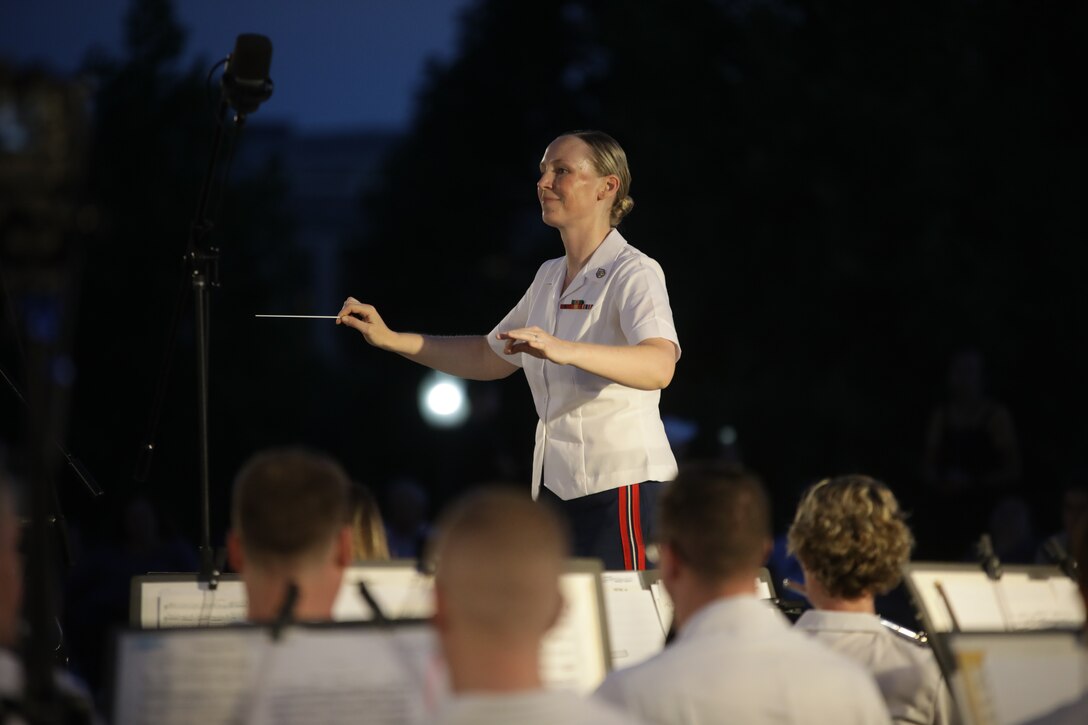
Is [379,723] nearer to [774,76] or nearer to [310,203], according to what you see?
[774,76]

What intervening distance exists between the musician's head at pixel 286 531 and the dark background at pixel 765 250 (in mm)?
5133

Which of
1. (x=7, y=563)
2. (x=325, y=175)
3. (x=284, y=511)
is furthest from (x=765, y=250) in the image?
(x=325, y=175)

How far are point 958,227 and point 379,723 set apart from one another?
11.4 meters

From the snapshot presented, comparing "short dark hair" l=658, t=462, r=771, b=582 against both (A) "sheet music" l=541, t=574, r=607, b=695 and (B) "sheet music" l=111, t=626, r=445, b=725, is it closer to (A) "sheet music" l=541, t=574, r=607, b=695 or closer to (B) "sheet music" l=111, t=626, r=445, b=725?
(A) "sheet music" l=541, t=574, r=607, b=695

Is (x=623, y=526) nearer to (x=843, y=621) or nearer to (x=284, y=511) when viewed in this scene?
(x=843, y=621)

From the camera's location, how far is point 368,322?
4.62 m

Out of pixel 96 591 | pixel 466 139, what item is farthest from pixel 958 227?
pixel 466 139

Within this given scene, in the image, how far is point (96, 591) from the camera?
8070 millimetres

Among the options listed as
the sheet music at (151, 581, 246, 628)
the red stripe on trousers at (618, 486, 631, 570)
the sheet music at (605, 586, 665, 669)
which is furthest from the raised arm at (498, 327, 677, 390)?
the sheet music at (151, 581, 246, 628)

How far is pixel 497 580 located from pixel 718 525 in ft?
2.48

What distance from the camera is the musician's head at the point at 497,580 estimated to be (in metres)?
1.94

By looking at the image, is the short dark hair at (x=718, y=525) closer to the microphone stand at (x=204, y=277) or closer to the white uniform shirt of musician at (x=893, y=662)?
the white uniform shirt of musician at (x=893, y=662)

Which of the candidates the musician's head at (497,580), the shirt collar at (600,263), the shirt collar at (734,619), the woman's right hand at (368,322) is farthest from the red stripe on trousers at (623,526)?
the musician's head at (497,580)

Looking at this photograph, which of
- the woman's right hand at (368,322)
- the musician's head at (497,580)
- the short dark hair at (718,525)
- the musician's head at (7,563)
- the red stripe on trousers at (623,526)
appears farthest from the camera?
the woman's right hand at (368,322)
